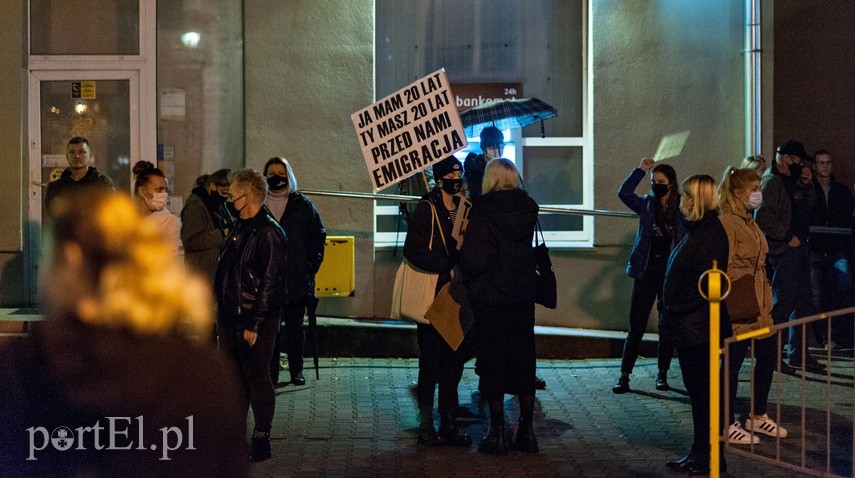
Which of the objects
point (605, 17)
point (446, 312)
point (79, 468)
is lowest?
point (79, 468)

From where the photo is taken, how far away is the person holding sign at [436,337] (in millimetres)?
7938

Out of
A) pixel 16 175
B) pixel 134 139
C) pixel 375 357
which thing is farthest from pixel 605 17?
pixel 16 175

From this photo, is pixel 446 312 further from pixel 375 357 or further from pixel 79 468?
pixel 375 357

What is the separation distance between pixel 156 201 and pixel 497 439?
11.1 ft

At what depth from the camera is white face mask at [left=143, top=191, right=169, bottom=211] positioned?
912cm

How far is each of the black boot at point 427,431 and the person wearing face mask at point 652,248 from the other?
227 cm

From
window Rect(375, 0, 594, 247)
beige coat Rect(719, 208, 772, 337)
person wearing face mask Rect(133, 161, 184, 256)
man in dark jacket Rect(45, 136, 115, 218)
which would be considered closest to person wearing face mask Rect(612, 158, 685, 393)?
beige coat Rect(719, 208, 772, 337)

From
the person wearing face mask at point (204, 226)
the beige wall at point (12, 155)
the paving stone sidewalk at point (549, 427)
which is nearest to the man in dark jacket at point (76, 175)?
the beige wall at point (12, 155)

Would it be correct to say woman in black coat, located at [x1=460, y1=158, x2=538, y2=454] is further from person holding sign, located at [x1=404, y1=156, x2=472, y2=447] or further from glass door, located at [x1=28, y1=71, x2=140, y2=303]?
glass door, located at [x1=28, y1=71, x2=140, y2=303]

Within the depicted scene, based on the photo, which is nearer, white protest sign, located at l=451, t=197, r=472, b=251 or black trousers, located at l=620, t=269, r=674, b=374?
white protest sign, located at l=451, t=197, r=472, b=251

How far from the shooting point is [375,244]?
39.0 ft

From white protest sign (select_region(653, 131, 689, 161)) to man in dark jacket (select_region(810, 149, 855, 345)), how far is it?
1337mm

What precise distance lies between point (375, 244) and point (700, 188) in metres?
5.18

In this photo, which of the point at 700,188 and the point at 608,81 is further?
the point at 608,81
